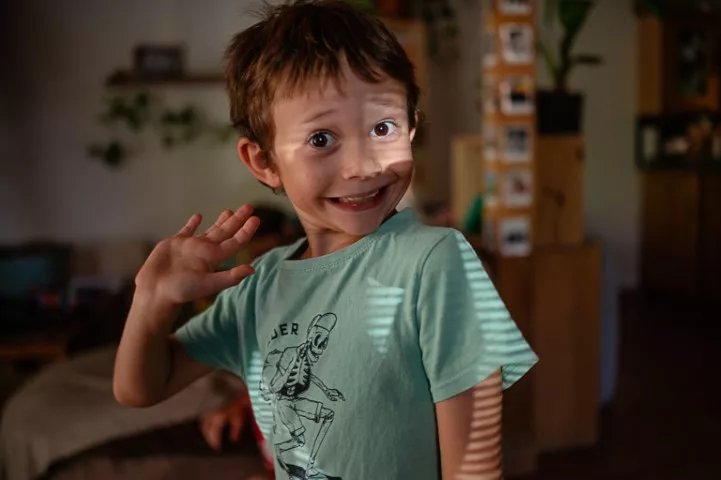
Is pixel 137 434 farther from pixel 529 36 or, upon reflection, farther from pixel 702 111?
pixel 702 111

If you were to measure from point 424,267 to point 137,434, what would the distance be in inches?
51.0

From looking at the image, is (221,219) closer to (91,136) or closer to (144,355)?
(144,355)

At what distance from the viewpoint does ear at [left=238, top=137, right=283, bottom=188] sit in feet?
2.16

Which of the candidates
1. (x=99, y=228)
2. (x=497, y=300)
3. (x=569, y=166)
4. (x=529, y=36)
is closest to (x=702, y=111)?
(x=569, y=166)

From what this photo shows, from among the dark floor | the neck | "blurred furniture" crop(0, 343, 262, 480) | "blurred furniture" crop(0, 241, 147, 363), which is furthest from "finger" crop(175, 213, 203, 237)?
the dark floor

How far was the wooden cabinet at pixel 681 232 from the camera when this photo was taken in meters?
4.30

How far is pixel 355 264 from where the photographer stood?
0.61 metres

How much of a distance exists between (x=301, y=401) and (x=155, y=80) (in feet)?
11.3

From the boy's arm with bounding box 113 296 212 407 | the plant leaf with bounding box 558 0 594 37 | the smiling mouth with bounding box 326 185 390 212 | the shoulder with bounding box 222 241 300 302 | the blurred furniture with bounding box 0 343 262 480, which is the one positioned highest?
the plant leaf with bounding box 558 0 594 37

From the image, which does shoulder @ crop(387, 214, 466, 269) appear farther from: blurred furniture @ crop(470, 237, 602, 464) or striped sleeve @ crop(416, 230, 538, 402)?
blurred furniture @ crop(470, 237, 602, 464)

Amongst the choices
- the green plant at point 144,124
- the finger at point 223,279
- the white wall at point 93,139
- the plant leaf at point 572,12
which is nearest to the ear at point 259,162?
the finger at point 223,279

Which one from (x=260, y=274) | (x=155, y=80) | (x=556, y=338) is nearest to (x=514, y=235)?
(x=556, y=338)

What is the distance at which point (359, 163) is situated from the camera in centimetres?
58

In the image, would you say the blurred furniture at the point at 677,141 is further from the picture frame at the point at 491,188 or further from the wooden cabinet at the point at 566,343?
the picture frame at the point at 491,188
